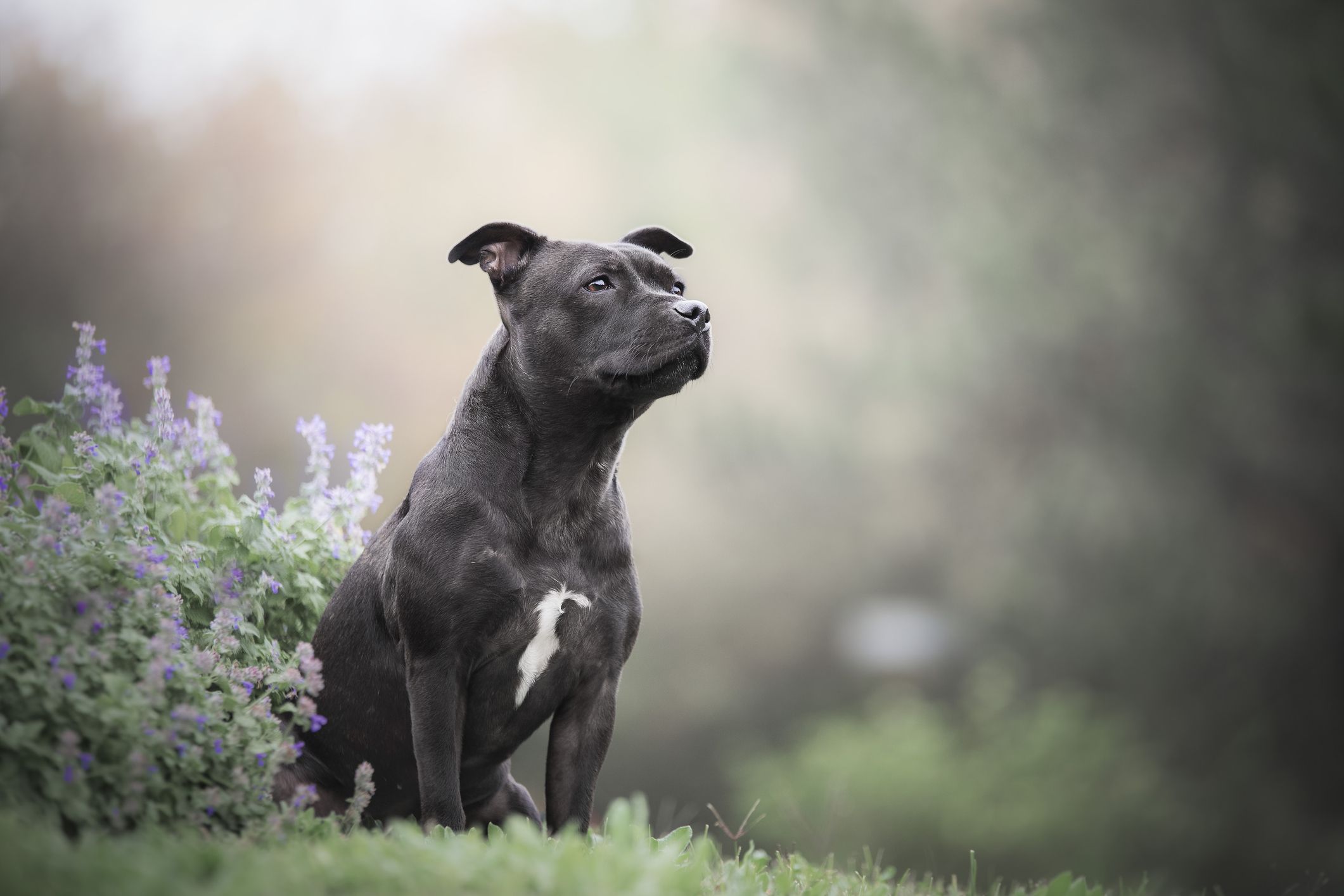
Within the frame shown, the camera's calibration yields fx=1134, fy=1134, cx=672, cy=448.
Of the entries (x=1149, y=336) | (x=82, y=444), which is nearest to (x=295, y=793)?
(x=82, y=444)

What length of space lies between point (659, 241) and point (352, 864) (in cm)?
263

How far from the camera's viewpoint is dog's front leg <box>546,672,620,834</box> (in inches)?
141

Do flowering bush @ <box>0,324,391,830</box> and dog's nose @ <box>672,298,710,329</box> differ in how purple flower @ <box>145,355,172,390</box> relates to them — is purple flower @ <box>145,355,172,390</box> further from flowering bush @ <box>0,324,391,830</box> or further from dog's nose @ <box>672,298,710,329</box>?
dog's nose @ <box>672,298,710,329</box>

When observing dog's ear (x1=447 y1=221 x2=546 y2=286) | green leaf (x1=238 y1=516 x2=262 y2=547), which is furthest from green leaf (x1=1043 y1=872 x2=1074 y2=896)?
green leaf (x1=238 y1=516 x2=262 y2=547)

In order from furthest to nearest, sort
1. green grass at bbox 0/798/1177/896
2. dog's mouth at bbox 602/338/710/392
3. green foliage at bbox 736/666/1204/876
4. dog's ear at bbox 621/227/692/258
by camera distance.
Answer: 1. green foliage at bbox 736/666/1204/876
2. dog's ear at bbox 621/227/692/258
3. dog's mouth at bbox 602/338/710/392
4. green grass at bbox 0/798/1177/896

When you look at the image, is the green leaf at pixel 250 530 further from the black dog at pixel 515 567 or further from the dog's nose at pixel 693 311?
the dog's nose at pixel 693 311

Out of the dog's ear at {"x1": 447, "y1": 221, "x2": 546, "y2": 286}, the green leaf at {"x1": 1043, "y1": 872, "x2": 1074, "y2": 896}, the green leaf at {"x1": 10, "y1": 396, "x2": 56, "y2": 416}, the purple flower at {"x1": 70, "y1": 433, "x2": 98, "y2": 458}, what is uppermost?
the dog's ear at {"x1": 447, "y1": 221, "x2": 546, "y2": 286}

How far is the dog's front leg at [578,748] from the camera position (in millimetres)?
3588

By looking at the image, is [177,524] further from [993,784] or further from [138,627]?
[993,784]

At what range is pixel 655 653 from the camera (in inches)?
467

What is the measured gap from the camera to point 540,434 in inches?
140

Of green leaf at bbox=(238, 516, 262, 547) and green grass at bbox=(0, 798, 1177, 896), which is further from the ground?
green leaf at bbox=(238, 516, 262, 547)

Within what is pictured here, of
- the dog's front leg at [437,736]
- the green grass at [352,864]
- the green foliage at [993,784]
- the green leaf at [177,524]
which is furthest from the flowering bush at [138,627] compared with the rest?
the green foliage at [993,784]

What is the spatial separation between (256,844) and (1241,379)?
12.8 m
